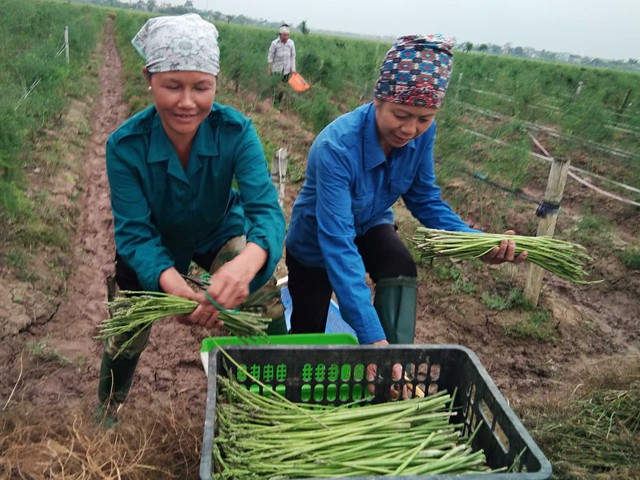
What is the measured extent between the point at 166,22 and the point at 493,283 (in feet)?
12.7

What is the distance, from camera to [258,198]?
1.99 meters

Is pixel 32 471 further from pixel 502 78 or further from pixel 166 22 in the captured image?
pixel 502 78

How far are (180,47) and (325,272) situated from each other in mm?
1273

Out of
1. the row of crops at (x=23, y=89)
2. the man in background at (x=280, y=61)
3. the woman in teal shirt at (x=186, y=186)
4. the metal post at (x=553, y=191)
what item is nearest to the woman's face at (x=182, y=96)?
the woman in teal shirt at (x=186, y=186)

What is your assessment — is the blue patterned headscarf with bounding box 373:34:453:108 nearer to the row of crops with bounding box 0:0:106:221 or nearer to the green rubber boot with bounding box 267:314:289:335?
the green rubber boot with bounding box 267:314:289:335

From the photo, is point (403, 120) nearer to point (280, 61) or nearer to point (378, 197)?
point (378, 197)

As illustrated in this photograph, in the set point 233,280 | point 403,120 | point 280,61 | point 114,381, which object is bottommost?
point 114,381

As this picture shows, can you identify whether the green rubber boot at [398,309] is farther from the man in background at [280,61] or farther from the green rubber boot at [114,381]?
the man in background at [280,61]

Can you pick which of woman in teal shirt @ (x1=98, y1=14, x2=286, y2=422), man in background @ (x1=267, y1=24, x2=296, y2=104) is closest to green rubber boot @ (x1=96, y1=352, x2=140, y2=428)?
woman in teal shirt @ (x1=98, y1=14, x2=286, y2=422)

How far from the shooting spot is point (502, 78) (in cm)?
1548

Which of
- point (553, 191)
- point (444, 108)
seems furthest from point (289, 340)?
point (444, 108)

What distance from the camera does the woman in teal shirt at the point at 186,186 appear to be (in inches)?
67.9

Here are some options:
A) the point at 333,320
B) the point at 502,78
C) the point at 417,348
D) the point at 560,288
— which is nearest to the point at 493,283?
the point at 560,288

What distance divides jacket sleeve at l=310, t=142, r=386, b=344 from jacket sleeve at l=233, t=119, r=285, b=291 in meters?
0.18
